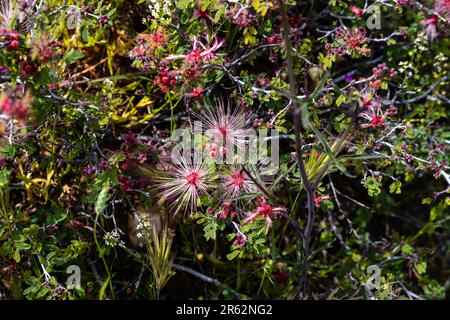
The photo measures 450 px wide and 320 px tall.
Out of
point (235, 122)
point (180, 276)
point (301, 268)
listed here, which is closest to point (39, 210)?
point (180, 276)

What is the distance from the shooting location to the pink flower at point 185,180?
1.90 meters

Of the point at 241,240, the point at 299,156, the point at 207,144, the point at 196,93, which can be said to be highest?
the point at 196,93

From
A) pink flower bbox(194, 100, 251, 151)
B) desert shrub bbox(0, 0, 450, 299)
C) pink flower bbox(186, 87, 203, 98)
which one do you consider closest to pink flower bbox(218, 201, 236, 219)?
desert shrub bbox(0, 0, 450, 299)

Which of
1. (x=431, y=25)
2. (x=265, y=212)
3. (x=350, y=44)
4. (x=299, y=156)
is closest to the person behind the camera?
(x=299, y=156)

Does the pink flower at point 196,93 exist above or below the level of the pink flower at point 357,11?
below

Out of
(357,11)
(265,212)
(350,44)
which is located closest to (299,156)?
(265,212)

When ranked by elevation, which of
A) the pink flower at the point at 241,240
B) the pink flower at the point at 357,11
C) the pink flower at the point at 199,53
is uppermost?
the pink flower at the point at 357,11

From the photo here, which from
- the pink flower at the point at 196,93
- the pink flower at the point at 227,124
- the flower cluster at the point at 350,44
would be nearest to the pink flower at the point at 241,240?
the pink flower at the point at 227,124

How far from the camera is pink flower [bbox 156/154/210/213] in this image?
6.22 ft

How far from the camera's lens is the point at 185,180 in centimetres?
190

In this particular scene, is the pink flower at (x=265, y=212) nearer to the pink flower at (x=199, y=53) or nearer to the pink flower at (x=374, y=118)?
the pink flower at (x=374, y=118)

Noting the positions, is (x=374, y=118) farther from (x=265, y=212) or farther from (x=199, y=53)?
(x=199, y=53)

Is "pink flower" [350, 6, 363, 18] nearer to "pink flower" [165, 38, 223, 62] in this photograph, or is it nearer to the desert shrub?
the desert shrub

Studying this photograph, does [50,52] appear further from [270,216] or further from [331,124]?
[331,124]
